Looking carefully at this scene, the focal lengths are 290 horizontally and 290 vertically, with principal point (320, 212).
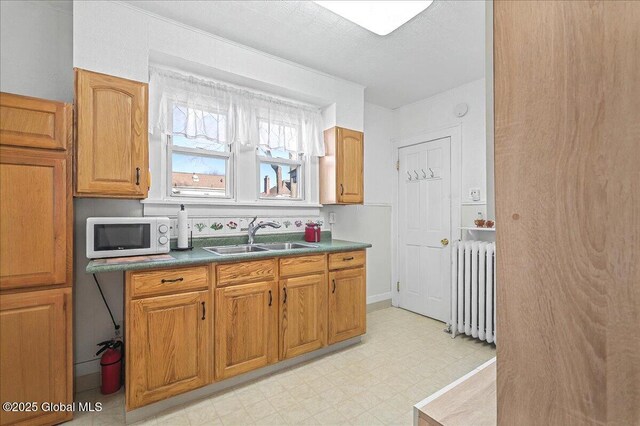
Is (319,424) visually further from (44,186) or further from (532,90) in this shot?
(44,186)

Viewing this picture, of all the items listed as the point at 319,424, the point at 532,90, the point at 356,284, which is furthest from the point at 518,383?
the point at 356,284

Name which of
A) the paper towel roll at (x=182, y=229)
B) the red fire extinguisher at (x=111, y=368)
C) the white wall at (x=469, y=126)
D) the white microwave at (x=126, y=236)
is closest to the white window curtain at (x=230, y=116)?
the paper towel roll at (x=182, y=229)

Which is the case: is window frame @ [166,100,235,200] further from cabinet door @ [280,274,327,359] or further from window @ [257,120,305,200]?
cabinet door @ [280,274,327,359]

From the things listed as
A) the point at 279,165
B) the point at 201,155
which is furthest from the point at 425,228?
the point at 201,155

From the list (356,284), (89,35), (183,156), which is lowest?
(356,284)

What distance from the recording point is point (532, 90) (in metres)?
0.50

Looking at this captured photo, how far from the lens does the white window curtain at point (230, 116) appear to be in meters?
2.38

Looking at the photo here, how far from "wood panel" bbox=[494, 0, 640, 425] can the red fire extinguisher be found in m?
2.48

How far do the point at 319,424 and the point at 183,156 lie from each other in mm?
2367

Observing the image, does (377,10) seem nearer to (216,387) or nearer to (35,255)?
(35,255)

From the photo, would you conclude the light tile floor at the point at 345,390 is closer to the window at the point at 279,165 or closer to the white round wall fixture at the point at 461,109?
the window at the point at 279,165

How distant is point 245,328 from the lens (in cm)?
218

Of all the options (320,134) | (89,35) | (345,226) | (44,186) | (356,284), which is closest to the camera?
(44,186)

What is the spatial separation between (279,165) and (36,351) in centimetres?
234
